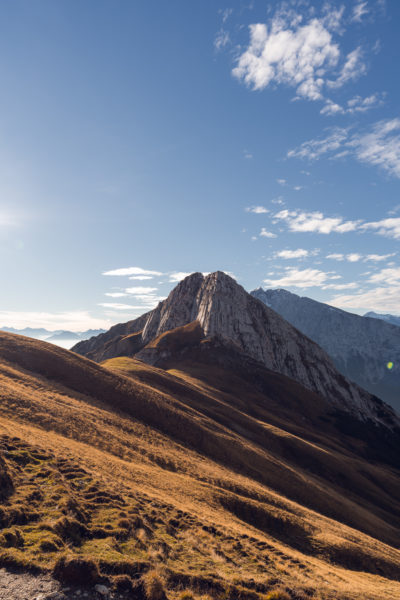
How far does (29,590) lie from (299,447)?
180ft

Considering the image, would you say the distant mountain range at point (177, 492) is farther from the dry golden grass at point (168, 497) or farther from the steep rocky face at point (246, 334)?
the steep rocky face at point (246, 334)

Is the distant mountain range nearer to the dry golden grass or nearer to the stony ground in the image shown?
the dry golden grass

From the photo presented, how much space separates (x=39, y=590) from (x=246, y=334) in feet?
375

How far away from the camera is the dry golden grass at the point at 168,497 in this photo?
12586mm

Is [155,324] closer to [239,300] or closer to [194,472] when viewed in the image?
[239,300]

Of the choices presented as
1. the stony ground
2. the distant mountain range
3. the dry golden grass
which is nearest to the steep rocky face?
the distant mountain range

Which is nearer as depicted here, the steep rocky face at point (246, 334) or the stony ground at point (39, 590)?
the stony ground at point (39, 590)

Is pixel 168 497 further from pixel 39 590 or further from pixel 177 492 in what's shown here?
pixel 39 590

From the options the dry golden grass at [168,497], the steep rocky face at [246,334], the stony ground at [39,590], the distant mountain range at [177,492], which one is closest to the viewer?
the stony ground at [39,590]

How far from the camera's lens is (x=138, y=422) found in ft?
132

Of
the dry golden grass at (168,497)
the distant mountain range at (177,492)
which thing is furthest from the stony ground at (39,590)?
the dry golden grass at (168,497)

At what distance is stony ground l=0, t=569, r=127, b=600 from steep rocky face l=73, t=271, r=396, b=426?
99.8 meters

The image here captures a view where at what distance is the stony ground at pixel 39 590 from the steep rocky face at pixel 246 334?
99.8 m

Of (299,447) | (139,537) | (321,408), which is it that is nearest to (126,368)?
(299,447)
